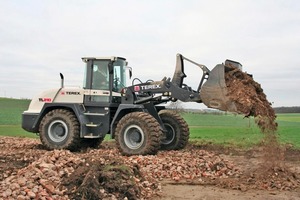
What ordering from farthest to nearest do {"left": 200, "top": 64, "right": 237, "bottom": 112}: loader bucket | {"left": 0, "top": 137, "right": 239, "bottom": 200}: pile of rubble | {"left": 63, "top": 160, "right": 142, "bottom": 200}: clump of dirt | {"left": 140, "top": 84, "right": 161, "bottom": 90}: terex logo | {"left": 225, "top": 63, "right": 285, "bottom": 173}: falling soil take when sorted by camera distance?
{"left": 140, "top": 84, "right": 161, "bottom": 90}: terex logo
{"left": 200, "top": 64, "right": 237, "bottom": 112}: loader bucket
{"left": 225, "top": 63, "right": 285, "bottom": 173}: falling soil
{"left": 63, "top": 160, "right": 142, "bottom": 200}: clump of dirt
{"left": 0, "top": 137, "right": 239, "bottom": 200}: pile of rubble

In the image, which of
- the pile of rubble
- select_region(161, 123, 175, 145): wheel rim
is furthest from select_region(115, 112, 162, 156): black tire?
select_region(161, 123, 175, 145): wheel rim

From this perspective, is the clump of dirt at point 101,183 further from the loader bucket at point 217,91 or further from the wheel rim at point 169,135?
the wheel rim at point 169,135

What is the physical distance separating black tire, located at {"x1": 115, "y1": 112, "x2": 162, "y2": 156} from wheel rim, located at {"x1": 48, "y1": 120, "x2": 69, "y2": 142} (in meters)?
2.49

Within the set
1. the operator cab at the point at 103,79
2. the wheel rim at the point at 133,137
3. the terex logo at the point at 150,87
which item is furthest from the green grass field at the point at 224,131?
the operator cab at the point at 103,79

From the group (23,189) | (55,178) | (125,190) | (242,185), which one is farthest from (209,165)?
(23,189)

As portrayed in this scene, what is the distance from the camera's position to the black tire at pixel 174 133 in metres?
15.0

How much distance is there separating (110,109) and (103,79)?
106 centimetres

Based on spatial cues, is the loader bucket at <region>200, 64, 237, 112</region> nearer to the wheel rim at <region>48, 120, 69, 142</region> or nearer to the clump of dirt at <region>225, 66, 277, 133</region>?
the clump of dirt at <region>225, 66, 277, 133</region>

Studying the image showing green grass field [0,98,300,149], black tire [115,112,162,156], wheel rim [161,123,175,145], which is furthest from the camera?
green grass field [0,98,300,149]

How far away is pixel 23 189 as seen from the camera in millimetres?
7590

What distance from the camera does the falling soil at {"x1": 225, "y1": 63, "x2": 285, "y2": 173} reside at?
10906 mm

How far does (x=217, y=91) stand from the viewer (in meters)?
12.1

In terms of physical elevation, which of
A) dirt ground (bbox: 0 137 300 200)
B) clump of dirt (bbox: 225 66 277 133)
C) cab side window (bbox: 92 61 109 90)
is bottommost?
dirt ground (bbox: 0 137 300 200)

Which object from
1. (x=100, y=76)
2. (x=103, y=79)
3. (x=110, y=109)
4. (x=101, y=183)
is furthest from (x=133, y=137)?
(x=101, y=183)
